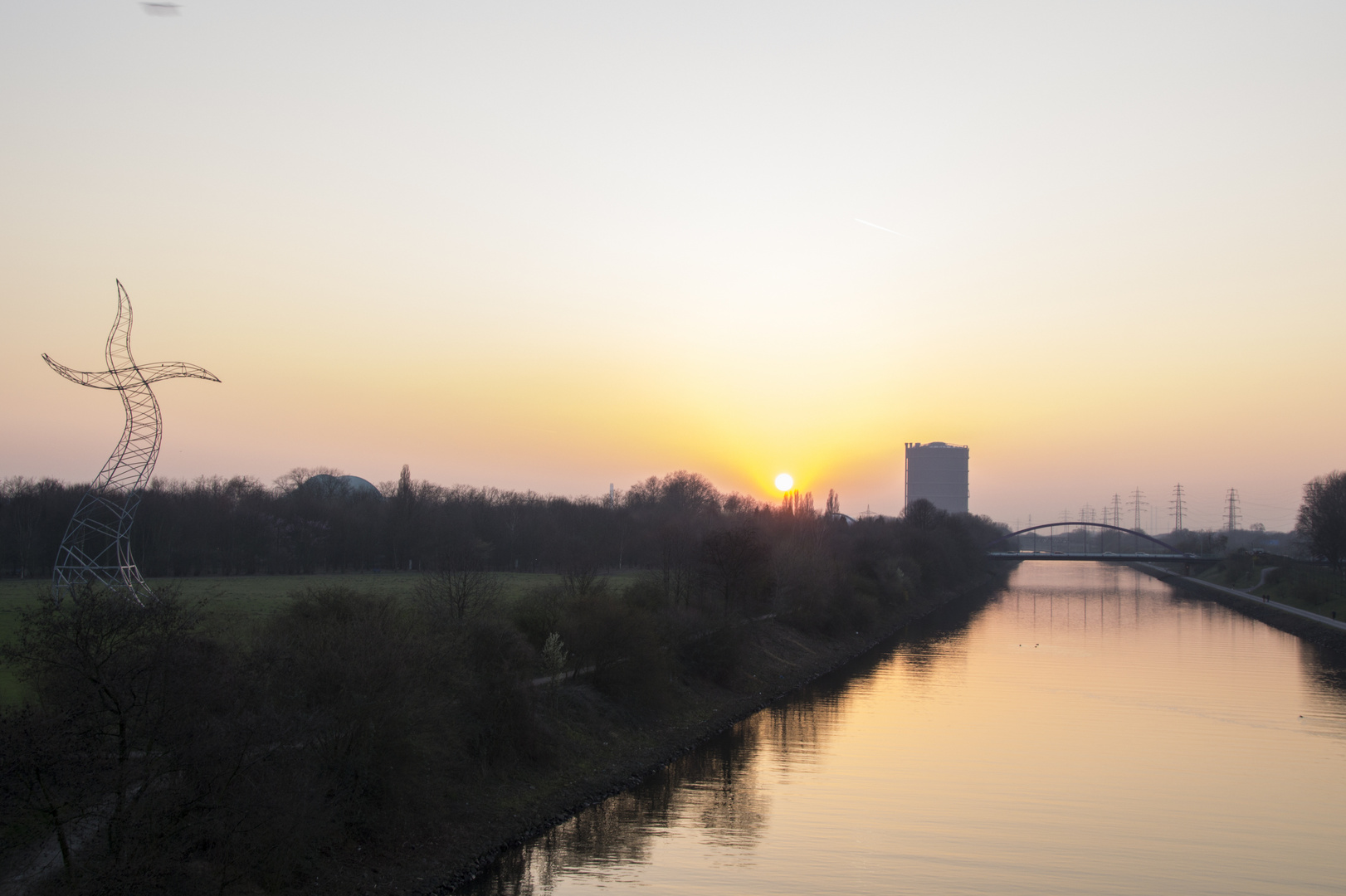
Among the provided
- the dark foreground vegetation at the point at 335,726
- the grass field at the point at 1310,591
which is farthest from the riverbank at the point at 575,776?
the grass field at the point at 1310,591

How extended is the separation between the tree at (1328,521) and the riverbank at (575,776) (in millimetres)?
57767

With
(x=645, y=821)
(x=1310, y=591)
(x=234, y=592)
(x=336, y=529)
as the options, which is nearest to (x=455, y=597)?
(x=645, y=821)

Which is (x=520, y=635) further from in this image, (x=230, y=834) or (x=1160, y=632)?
(x=1160, y=632)

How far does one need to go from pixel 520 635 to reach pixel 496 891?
9774 mm

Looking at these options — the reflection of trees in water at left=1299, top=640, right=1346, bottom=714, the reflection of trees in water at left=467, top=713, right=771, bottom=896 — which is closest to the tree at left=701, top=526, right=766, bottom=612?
the reflection of trees in water at left=467, top=713, right=771, bottom=896

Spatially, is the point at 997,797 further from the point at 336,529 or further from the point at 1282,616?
the point at 336,529

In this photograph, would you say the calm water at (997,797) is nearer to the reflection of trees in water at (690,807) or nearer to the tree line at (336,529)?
the reflection of trees in water at (690,807)

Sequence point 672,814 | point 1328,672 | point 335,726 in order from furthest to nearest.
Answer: point 1328,672 < point 672,814 < point 335,726

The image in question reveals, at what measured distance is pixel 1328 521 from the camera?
268ft

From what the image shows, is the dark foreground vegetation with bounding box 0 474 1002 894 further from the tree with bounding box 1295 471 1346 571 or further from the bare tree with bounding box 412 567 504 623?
the tree with bounding box 1295 471 1346 571

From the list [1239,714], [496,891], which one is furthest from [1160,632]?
[496,891]

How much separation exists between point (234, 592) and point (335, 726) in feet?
141

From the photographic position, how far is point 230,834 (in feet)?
47.5

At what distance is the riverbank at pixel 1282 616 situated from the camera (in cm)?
6253
